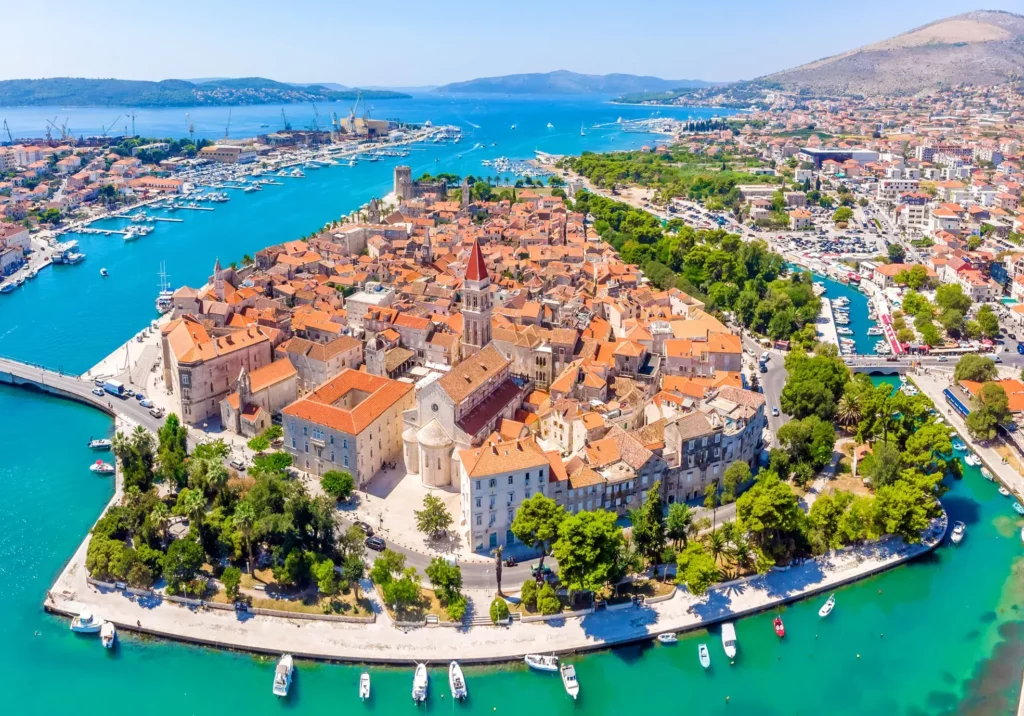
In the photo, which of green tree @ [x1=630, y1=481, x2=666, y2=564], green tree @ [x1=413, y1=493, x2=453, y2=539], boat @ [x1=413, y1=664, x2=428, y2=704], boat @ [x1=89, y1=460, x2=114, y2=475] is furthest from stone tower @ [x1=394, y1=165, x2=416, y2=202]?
boat @ [x1=413, y1=664, x2=428, y2=704]

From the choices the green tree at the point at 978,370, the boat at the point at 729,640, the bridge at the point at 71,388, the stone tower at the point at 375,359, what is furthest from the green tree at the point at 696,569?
the bridge at the point at 71,388

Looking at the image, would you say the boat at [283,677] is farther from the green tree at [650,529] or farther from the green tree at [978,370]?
the green tree at [978,370]

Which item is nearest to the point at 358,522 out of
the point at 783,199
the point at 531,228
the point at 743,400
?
the point at 743,400

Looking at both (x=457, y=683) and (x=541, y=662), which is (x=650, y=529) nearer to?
(x=541, y=662)

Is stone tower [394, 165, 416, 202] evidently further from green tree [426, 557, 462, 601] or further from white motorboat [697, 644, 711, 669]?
white motorboat [697, 644, 711, 669]

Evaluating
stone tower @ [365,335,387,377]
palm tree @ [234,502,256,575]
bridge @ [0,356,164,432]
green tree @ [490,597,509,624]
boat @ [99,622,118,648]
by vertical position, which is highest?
stone tower @ [365,335,387,377]

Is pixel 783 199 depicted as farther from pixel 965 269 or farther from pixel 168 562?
pixel 168 562

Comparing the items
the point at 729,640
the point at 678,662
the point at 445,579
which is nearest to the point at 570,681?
the point at 678,662

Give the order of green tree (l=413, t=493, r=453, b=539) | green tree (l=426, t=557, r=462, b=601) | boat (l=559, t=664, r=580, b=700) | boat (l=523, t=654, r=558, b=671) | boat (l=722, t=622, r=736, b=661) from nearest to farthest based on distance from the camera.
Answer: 1. boat (l=559, t=664, r=580, b=700)
2. boat (l=523, t=654, r=558, b=671)
3. boat (l=722, t=622, r=736, b=661)
4. green tree (l=426, t=557, r=462, b=601)
5. green tree (l=413, t=493, r=453, b=539)
